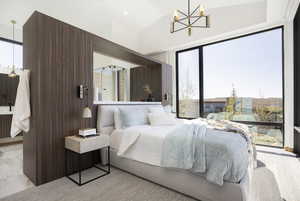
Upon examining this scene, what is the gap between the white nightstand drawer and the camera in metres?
2.01

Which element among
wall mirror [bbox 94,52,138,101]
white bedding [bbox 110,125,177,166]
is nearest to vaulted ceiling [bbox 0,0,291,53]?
wall mirror [bbox 94,52,138,101]

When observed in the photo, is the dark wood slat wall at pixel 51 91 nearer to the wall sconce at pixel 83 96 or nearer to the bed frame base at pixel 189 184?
the wall sconce at pixel 83 96

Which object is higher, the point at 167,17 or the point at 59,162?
the point at 167,17

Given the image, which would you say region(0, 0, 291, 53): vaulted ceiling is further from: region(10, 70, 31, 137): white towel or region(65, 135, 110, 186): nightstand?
region(65, 135, 110, 186): nightstand

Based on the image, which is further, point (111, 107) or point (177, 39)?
point (177, 39)

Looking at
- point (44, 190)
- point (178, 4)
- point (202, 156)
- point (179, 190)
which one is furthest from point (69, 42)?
point (178, 4)

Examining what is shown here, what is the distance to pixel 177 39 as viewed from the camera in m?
4.79

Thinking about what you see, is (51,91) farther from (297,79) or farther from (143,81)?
(297,79)

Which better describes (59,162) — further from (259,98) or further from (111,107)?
(259,98)

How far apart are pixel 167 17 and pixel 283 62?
11.2 feet

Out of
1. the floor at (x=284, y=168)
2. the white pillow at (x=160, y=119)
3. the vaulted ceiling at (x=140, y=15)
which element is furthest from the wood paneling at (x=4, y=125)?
the floor at (x=284, y=168)

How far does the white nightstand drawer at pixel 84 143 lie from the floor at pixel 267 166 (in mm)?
501

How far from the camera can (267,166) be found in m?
2.61

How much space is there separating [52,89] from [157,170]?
192cm
